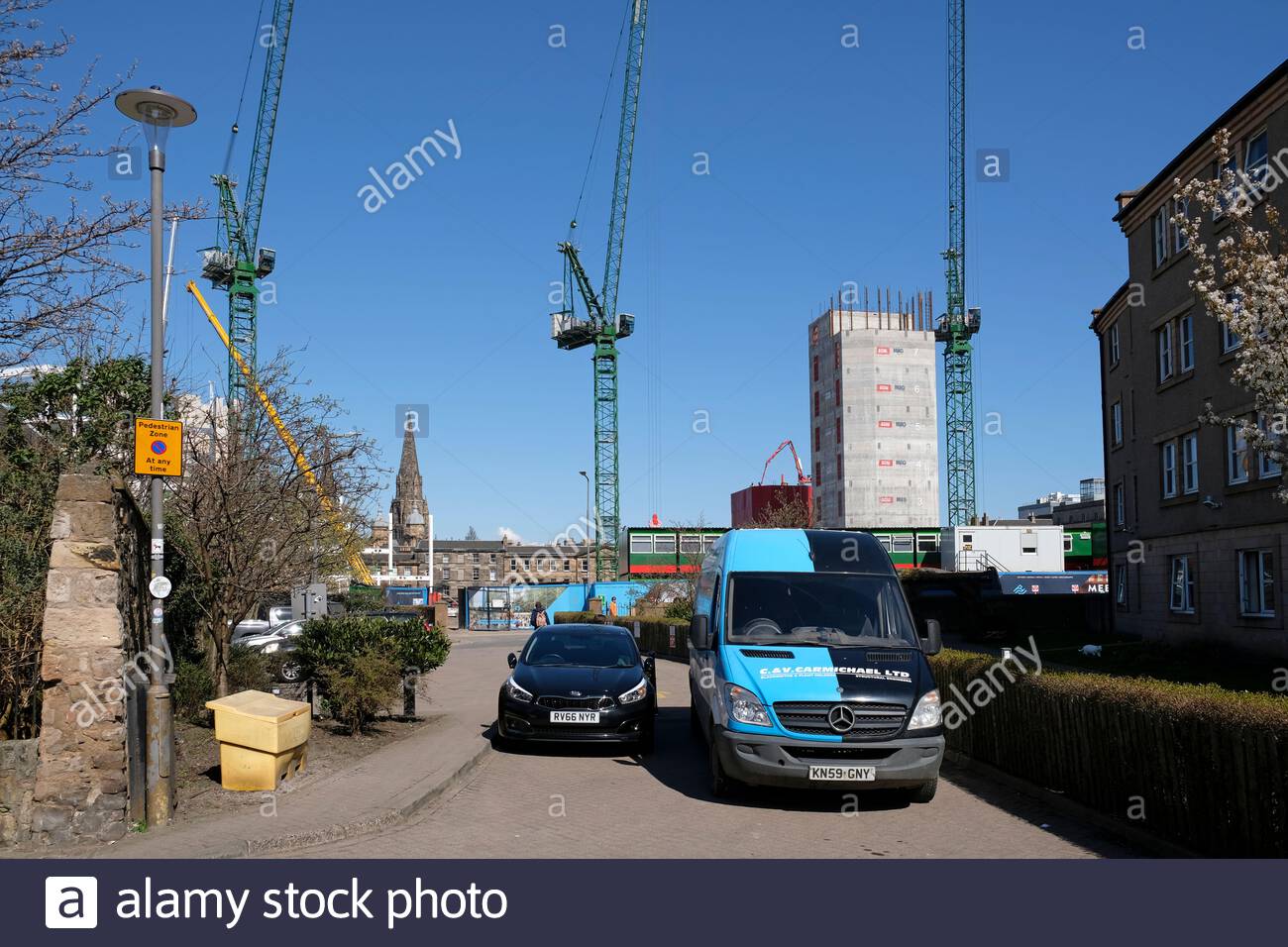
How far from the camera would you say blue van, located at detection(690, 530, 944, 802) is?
30.9 ft

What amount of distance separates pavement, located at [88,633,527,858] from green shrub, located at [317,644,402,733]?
0.63m

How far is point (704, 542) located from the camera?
74.7m

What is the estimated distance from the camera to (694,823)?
30.2ft

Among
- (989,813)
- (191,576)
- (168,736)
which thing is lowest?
(989,813)

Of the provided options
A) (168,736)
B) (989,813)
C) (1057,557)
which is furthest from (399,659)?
(1057,557)

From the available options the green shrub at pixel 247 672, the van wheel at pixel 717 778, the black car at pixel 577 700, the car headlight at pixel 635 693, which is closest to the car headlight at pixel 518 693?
the black car at pixel 577 700

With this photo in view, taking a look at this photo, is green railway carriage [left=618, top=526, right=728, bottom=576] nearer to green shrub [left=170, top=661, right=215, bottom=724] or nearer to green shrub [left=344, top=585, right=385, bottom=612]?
green shrub [left=344, top=585, right=385, bottom=612]

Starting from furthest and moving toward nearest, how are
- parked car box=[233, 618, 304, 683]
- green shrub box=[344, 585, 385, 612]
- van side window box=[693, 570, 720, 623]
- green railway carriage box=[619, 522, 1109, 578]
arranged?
1. green railway carriage box=[619, 522, 1109, 578]
2. green shrub box=[344, 585, 385, 612]
3. parked car box=[233, 618, 304, 683]
4. van side window box=[693, 570, 720, 623]

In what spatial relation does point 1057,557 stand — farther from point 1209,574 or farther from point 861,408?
point 861,408

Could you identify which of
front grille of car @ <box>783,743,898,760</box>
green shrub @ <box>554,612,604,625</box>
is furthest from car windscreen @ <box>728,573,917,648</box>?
green shrub @ <box>554,612,604,625</box>

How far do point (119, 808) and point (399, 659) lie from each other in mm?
5804

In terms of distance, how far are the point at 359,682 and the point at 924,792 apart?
702 cm

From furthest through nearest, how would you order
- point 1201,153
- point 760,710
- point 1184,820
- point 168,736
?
point 1201,153, point 760,710, point 168,736, point 1184,820
